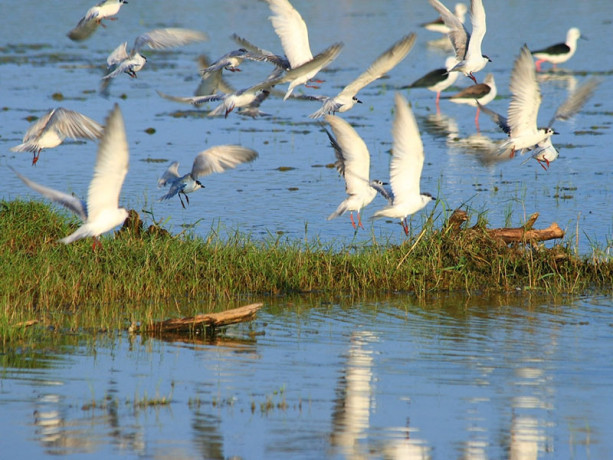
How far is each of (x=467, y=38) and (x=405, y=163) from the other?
4.04 metres

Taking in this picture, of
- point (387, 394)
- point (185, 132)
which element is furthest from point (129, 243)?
point (185, 132)

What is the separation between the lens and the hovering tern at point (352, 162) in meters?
10.1

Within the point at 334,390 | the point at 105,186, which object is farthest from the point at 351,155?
the point at 334,390

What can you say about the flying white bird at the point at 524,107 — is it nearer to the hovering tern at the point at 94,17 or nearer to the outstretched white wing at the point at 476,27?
the outstretched white wing at the point at 476,27

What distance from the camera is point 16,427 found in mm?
6562

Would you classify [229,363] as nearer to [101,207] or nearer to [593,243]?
[101,207]

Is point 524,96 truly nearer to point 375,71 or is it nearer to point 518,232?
point 518,232

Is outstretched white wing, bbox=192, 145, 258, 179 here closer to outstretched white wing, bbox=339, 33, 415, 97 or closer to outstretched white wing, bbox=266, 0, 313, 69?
outstretched white wing, bbox=339, 33, 415, 97

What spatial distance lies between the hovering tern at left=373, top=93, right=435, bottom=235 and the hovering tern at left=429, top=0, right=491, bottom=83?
3155 mm

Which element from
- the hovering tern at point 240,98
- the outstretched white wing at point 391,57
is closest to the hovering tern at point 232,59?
the hovering tern at point 240,98

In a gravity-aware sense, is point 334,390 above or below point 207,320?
below

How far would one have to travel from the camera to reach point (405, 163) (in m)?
9.64

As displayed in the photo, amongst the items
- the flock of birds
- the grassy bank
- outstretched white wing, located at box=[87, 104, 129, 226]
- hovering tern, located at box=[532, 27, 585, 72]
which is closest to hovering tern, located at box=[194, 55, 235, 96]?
the flock of birds

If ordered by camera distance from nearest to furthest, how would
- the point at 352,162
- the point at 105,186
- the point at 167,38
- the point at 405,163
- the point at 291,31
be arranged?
the point at 105,186, the point at 405,163, the point at 352,162, the point at 291,31, the point at 167,38
